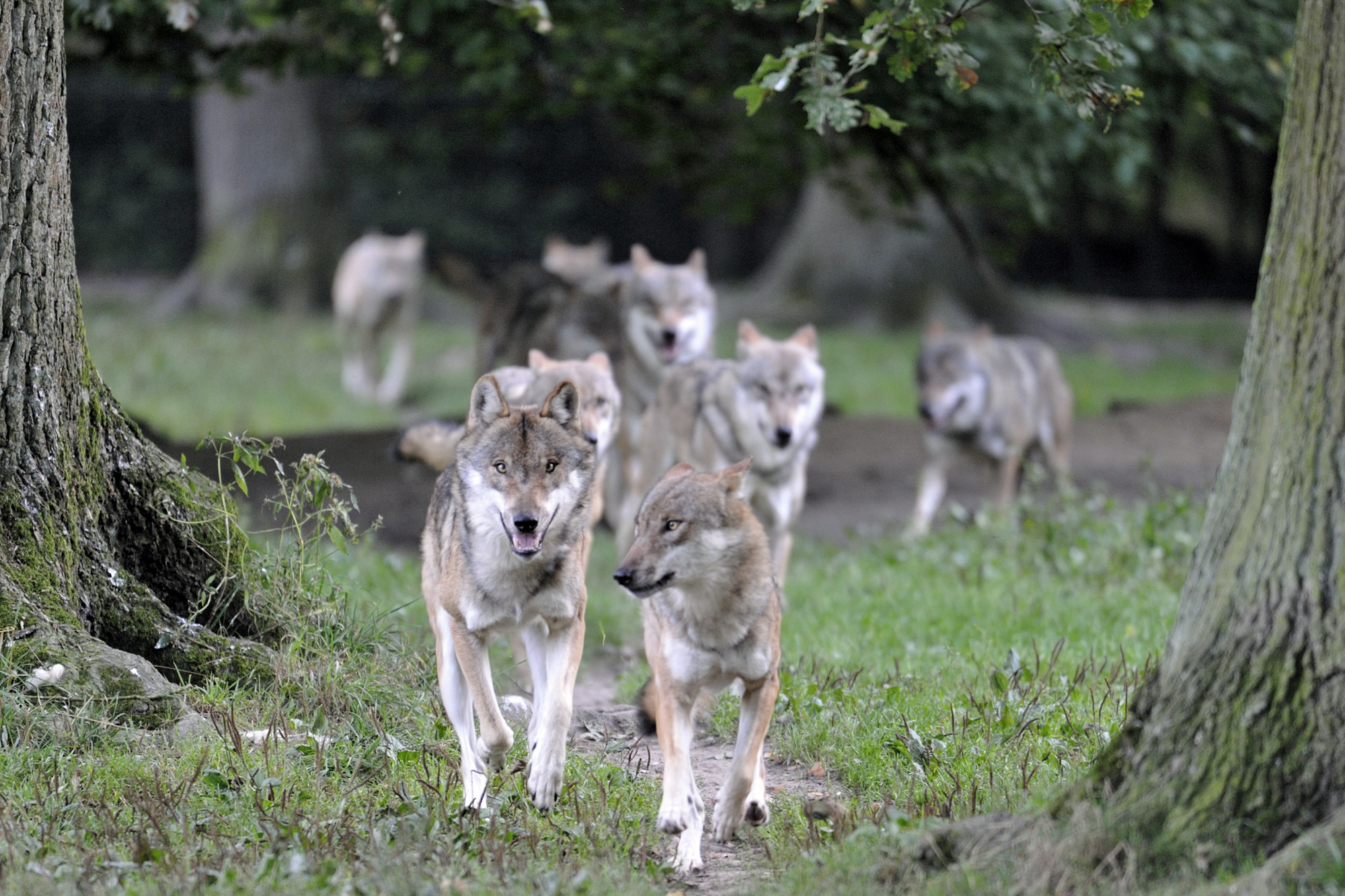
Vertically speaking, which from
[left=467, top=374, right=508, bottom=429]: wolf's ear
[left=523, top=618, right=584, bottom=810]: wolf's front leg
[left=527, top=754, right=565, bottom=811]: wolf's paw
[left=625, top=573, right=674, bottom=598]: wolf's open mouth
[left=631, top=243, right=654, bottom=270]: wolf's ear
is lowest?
[left=527, top=754, right=565, bottom=811]: wolf's paw

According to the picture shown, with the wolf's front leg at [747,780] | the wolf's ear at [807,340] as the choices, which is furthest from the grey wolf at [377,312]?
the wolf's front leg at [747,780]

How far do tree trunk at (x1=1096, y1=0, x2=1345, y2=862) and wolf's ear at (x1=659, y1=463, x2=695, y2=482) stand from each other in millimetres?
1864

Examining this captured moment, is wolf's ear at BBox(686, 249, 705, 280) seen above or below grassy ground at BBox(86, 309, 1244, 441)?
above

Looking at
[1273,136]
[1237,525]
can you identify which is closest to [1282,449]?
[1237,525]

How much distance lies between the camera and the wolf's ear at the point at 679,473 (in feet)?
15.6

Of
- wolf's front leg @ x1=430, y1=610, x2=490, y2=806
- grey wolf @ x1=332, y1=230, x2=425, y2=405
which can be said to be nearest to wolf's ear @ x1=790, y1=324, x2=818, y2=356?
wolf's front leg @ x1=430, y1=610, x2=490, y2=806

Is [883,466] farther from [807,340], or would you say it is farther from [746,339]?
[746,339]

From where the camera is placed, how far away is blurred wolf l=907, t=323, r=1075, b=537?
10.3m

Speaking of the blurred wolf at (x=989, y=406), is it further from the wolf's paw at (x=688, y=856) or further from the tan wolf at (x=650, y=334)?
the wolf's paw at (x=688, y=856)

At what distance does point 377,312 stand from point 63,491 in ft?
35.9

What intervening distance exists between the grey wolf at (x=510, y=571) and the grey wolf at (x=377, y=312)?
9.88 m

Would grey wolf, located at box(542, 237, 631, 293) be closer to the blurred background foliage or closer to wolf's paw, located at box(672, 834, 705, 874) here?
the blurred background foliage

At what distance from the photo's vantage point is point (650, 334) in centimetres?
1043

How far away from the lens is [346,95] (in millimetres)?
22797
